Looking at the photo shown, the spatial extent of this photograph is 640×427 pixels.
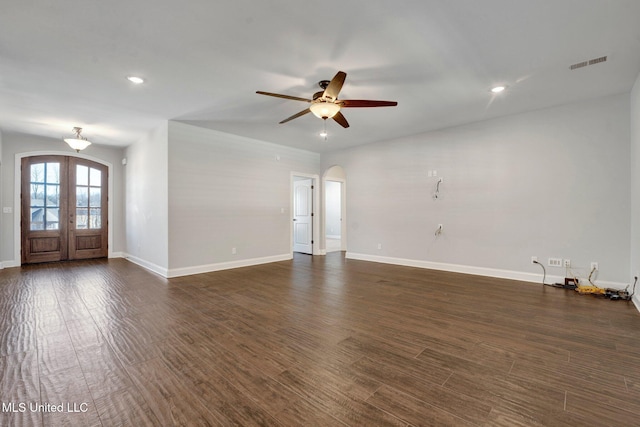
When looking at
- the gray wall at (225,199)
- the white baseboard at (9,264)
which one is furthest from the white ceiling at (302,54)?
the white baseboard at (9,264)

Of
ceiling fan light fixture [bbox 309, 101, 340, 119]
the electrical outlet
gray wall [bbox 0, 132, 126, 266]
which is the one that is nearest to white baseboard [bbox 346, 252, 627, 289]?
the electrical outlet

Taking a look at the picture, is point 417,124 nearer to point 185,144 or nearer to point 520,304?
point 520,304

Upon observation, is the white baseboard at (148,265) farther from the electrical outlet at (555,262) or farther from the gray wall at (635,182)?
the gray wall at (635,182)

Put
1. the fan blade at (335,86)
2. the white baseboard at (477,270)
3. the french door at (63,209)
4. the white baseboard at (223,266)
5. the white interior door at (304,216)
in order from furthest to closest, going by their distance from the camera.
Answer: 1. the white interior door at (304,216)
2. the french door at (63,209)
3. the white baseboard at (223,266)
4. the white baseboard at (477,270)
5. the fan blade at (335,86)

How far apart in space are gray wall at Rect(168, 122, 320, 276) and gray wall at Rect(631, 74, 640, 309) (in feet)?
19.1

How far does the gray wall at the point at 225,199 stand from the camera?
5230 mm

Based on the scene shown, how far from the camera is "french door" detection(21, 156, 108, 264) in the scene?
6398 millimetres

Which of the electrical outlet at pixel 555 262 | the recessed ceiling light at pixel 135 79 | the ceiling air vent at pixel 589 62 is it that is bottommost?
the electrical outlet at pixel 555 262

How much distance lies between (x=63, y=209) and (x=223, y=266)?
4379 mm

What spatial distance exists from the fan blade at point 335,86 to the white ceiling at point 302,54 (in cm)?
29

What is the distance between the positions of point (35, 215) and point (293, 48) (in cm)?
730

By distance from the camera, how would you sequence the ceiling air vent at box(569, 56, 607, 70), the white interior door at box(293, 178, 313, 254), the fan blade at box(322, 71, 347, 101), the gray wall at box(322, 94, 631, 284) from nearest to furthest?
the fan blade at box(322, 71, 347, 101) → the ceiling air vent at box(569, 56, 607, 70) → the gray wall at box(322, 94, 631, 284) → the white interior door at box(293, 178, 313, 254)

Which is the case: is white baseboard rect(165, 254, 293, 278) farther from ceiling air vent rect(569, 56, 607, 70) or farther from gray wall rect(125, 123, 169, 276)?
ceiling air vent rect(569, 56, 607, 70)

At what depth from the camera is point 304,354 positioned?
2.34 meters
